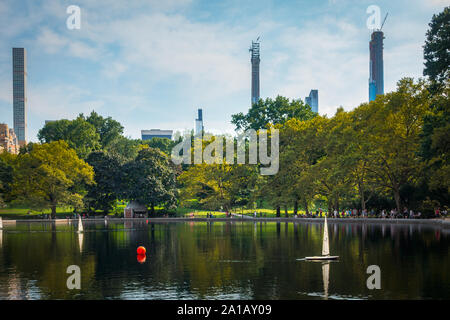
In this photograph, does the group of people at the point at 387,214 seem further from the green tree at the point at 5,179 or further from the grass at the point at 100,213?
the green tree at the point at 5,179

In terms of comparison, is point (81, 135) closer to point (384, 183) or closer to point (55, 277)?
point (384, 183)

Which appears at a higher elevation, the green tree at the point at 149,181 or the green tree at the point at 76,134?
the green tree at the point at 76,134

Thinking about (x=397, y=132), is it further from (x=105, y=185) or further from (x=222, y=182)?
(x=105, y=185)

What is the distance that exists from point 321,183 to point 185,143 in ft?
226

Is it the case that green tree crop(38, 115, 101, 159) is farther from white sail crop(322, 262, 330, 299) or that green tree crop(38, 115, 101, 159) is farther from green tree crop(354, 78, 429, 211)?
white sail crop(322, 262, 330, 299)

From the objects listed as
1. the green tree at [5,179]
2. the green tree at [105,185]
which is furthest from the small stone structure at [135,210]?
the green tree at [5,179]

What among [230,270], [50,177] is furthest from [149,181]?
[230,270]

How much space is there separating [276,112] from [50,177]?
5939 cm

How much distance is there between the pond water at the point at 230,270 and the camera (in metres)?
24.8

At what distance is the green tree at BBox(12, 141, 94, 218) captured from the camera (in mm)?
107875

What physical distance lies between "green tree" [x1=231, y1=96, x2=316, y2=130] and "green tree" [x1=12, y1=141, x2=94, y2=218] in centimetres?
4627

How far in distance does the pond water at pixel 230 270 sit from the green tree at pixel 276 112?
85.6 metres

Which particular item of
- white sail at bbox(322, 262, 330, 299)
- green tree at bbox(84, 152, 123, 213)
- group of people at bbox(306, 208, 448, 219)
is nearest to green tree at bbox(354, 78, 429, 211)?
group of people at bbox(306, 208, 448, 219)

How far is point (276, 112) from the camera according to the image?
5315 inches
